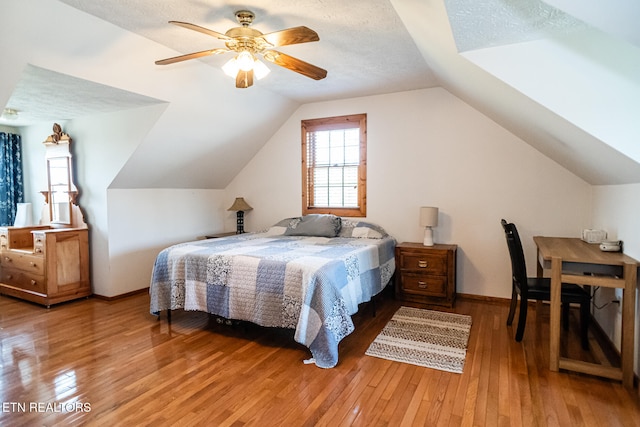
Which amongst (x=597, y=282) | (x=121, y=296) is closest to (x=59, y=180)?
(x=121, y=296)

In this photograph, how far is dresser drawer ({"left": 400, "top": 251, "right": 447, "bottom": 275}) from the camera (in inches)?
147

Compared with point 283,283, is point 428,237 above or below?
above

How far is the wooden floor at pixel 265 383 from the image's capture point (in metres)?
1.93

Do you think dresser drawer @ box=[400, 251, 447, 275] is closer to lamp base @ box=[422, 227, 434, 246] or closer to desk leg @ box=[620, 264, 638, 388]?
lamp base @ box=[422, 227, 434, 246]

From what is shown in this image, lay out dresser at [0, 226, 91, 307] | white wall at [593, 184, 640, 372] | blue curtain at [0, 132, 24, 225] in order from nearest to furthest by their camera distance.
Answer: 1. white wall at [593, 184, 640, 372]
2. dresser at [0, 226, 91, 307]
3. blue curtain at [0, 132, 24, 225]

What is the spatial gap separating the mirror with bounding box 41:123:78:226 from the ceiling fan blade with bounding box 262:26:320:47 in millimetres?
3436

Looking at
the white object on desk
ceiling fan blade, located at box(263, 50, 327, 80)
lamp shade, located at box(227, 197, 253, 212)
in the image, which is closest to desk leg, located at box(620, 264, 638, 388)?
the white object on desk

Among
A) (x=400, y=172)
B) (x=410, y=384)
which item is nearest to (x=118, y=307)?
(x=410, y=384)

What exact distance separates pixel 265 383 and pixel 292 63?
7.22 feet

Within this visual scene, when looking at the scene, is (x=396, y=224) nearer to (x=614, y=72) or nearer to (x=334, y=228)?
(x=334, y=228)

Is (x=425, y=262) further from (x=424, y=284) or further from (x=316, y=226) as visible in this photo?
(x=316, y=226)

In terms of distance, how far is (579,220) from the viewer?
3.54m

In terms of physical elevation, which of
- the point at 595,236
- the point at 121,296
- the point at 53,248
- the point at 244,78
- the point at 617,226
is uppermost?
the point at 244,78

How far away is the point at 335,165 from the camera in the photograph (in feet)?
15.6
